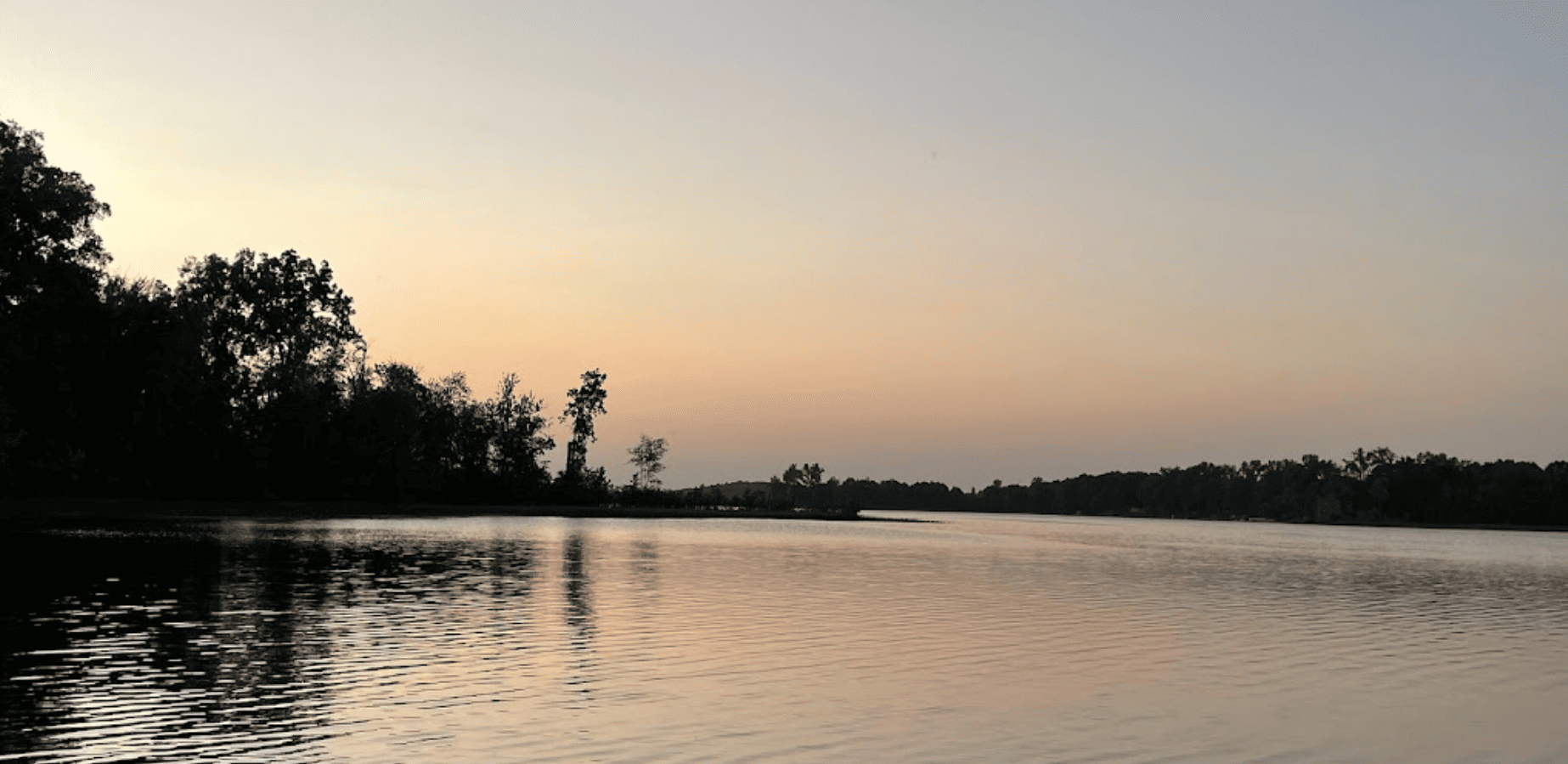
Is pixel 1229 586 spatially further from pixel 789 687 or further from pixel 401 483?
pixel 401 483

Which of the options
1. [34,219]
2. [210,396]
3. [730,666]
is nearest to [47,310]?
[34,219]

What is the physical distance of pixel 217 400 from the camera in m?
Result: 126

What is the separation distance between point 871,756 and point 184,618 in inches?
854

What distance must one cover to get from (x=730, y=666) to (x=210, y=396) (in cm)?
11074

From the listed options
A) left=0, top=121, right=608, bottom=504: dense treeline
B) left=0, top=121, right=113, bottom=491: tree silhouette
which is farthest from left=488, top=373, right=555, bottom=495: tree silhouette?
left=0, top=121, right=113, bottom=491: tree silhouette

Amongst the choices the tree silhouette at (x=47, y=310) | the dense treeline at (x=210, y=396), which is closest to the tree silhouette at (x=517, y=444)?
the dense treeline at (x=210, y=396)

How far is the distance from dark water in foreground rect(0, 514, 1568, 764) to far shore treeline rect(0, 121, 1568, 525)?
91.7 feet

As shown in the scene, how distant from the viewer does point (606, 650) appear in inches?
1200

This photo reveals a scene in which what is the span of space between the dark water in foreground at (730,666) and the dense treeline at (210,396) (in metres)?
28.1

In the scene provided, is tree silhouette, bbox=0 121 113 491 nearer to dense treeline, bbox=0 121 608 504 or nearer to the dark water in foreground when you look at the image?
dense treeline, bbox=0 121 608 504

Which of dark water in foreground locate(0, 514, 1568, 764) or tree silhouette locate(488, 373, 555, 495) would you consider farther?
tree silhouette locate(488, 373, 555, 495)

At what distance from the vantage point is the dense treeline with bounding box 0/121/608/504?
81875mm

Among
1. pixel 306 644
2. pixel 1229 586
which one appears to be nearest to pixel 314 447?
pixel 1229 586

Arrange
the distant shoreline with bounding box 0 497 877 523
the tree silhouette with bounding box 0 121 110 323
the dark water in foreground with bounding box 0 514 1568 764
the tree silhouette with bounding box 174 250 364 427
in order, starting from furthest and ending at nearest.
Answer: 1. the tree silhouette with bounding box 174 250 364 427
2. the distant shoreline with bounding box 0 497 877 523
3. the tree silhouette with bounding box 0 121 110 323
4. the dark water in foreground with bounding box 0 514 1568 764
